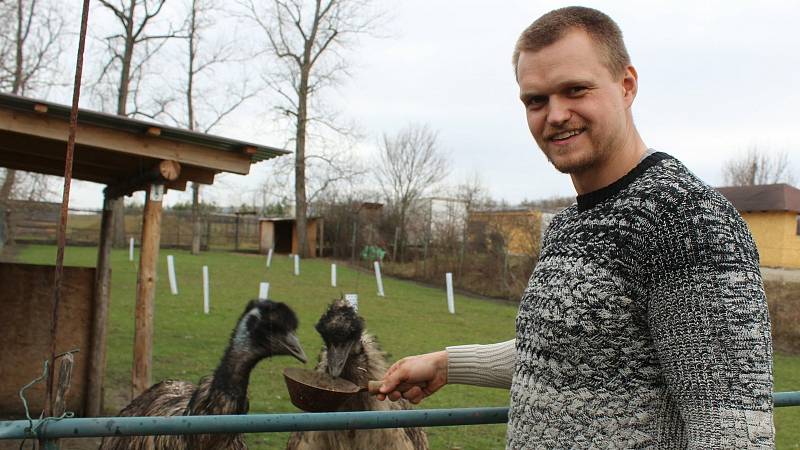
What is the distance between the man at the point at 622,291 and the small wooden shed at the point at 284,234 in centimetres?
3756

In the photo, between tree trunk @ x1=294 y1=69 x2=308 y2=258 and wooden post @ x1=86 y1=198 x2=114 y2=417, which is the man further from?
tree trunk @ x1=294 y1=69 x2=308 y2=258

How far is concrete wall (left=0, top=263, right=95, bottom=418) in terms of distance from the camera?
7.69 metres

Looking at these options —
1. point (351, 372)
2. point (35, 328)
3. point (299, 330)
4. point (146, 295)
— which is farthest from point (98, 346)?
point (299, 330)

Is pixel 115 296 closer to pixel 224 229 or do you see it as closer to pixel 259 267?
pixel 259 267

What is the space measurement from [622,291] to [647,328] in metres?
0.09

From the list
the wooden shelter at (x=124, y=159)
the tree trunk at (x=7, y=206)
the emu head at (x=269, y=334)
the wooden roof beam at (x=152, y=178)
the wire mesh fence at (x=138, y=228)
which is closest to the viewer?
the emu head at (x=269, y=334)

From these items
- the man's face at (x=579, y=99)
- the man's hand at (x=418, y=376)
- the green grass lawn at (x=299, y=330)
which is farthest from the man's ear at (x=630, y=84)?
the green grass lawn at (x=299, y=330)

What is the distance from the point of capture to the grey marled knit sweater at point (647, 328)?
1273 mm

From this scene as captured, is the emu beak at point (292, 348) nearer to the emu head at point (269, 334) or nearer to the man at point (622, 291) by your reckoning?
the emu head at point (269, 334)

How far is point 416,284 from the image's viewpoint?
28203 mm

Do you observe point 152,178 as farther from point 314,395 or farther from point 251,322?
point 314,395

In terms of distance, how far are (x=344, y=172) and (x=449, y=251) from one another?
452 inches

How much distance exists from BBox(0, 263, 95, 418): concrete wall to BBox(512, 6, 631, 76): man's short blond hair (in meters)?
7.22

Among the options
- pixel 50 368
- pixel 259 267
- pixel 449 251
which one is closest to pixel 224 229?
pixel 259 267
